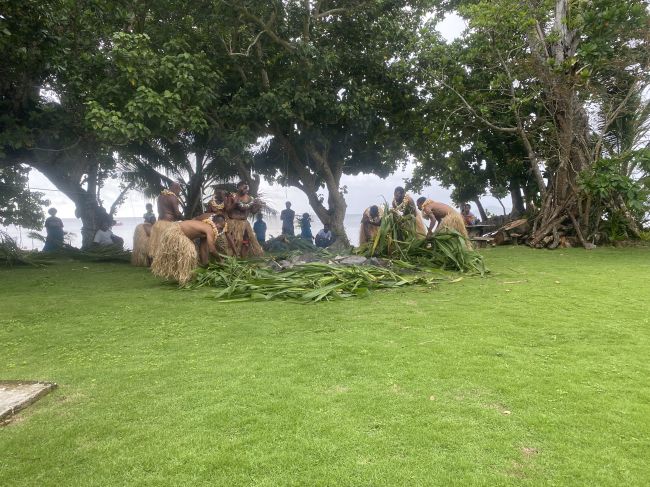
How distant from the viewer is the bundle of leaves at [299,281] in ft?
15.5

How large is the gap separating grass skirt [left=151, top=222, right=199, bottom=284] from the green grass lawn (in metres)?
1.41

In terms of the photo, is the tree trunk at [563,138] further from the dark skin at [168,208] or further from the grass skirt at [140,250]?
the grass skirt at [140,250]

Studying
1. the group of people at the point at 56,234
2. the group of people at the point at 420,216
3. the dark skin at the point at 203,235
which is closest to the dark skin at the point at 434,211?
the group of people at the point at 420,216

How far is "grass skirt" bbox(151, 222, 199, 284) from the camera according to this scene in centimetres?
557

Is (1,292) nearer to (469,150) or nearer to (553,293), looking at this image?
(553,293)

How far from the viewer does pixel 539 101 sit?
948 centimetres

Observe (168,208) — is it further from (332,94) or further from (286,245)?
(332,94)

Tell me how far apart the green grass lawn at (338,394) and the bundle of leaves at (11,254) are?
425cm

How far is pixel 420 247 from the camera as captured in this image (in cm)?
648

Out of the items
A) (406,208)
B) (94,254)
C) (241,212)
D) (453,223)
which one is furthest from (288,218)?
(453,223)

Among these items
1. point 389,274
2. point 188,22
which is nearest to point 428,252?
point 389,274

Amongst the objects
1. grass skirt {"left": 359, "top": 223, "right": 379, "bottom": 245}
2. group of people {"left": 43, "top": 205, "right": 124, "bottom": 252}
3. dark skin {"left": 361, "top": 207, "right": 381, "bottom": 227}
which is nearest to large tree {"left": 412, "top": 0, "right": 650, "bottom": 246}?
dark skin {"left": 361, "top": 207, "right": 381, "bottom": 227}

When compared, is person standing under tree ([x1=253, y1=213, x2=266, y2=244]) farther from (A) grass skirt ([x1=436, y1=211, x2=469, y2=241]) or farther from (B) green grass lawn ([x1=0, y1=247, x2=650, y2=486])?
(B) green grass lawn ([x1=0, y1=247, x2=650, y2=486])

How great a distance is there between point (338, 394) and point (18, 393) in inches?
59.5
